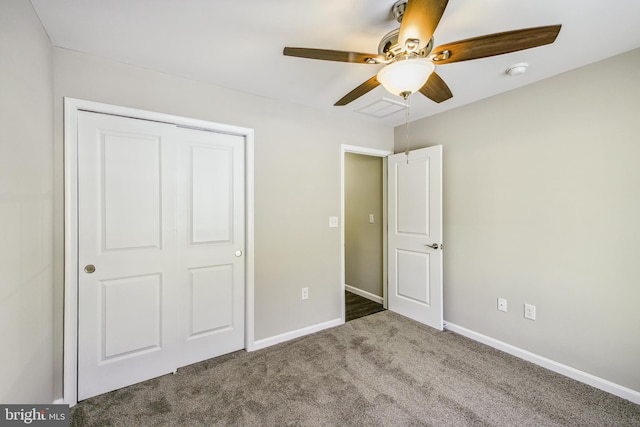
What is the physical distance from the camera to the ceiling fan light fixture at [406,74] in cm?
129

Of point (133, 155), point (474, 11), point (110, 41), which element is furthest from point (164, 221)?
point (474, 11)

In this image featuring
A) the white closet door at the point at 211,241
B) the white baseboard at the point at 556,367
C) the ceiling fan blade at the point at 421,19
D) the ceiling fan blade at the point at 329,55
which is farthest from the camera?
the white closet door at the point at 211,241

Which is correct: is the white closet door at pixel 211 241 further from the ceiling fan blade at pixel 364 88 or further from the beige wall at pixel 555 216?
the beige wall at pixel 555 216

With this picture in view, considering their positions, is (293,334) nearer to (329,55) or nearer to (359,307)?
(359,307)

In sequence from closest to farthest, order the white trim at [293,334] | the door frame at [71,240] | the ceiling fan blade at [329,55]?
the ceiling fan blade at [329,55], the door frame at [71,240], the white trim at [293,334]

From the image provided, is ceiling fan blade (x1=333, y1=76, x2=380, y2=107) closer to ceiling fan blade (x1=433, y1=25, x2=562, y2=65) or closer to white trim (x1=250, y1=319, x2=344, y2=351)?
ceiling fan blade (x1=433, y1=25, x2=562, y2=65)

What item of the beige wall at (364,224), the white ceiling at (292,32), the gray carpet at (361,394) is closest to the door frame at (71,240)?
the gray carpet at (361,394)

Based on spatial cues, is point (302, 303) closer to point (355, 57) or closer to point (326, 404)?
point (326, 404)

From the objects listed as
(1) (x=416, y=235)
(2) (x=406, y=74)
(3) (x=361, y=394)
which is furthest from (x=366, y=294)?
(2) (x=406, y=74)

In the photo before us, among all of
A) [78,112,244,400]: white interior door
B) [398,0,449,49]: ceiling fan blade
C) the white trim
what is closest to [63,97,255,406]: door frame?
[78,112,244,400]: white interior door

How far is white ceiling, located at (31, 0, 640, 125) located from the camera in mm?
1460

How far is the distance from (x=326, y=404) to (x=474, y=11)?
252cm

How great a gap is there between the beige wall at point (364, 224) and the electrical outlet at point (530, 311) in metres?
1.73

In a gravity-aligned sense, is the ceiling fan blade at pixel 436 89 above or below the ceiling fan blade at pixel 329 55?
below
